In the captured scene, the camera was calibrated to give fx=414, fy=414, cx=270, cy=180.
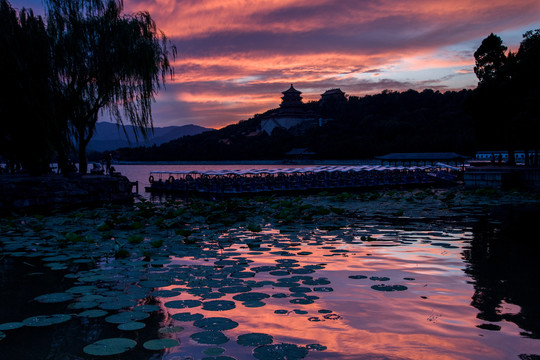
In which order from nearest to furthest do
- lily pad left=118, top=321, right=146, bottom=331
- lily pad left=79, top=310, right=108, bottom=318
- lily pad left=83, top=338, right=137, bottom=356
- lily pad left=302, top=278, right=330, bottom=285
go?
lily pad left=83, top=338, right=137, bottom=356 < lily pad left=118, top=321, right=146, bottom=331 < lily pad left=79, top=310, right=108, bottom=318 < lily pad left=302, top=278, right=330, bottom=285

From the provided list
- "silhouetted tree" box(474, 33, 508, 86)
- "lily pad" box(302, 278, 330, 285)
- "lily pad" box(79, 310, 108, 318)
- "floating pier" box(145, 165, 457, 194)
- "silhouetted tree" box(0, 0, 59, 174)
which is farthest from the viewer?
"silhouetted tree" box(474, 33, 508, 86)

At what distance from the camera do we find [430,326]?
3107 mm

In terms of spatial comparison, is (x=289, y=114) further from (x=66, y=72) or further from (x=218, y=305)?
(x=218, y=305)

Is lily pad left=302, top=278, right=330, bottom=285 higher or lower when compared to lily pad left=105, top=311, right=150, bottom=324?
lower

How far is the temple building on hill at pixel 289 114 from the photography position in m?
106

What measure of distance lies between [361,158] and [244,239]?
65.3 metres

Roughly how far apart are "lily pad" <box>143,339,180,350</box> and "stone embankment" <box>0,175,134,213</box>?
12819 millimetres

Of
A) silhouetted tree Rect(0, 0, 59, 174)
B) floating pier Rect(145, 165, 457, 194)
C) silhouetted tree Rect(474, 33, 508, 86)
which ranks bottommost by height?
floating pier Rect(145, 165, 457, 194)

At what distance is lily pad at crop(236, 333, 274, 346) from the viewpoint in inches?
104

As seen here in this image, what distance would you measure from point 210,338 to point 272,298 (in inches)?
43.6

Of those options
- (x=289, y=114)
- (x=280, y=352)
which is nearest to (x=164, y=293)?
(x=280, y=352)

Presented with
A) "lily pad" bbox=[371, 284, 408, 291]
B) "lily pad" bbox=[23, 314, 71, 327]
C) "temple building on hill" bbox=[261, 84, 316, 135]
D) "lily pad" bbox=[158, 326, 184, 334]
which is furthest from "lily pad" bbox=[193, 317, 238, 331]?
"temple building on hill" bbox=[261, 84, 316, 135]

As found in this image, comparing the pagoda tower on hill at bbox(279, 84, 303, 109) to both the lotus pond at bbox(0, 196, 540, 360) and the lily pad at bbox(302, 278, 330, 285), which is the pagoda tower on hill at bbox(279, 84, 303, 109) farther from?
the lily pad at bbox(302, 278, 330, 285)

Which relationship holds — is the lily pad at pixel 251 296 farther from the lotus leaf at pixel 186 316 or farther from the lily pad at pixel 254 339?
the lily pad at pixel 254 339
